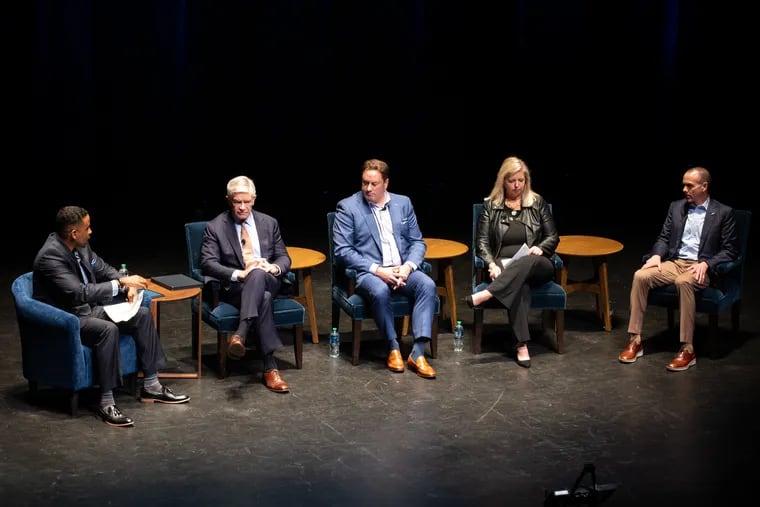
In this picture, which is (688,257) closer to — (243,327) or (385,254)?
(385,254)

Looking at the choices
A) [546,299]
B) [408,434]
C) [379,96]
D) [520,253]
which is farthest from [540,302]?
[379,96]

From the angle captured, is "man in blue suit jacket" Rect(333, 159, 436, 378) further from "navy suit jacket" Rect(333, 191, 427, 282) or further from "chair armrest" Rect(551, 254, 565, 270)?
"chair armrest" Rect(551, 254, 565, 270)

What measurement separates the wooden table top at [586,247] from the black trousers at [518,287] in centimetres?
58

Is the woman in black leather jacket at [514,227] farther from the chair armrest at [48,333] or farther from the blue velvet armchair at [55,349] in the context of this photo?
the chair armrest at [48,333]

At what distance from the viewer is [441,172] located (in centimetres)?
1405

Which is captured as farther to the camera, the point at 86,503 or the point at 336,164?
the point at 336,164

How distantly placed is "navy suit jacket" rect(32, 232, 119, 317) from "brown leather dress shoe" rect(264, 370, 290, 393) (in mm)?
1048

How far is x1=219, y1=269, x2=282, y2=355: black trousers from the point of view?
21.7ft

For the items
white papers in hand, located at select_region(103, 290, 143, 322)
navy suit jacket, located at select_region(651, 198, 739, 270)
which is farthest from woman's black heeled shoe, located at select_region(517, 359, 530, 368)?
white papers in hand, located at select_region(103, 290, 143, 322)

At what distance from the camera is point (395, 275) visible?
705cm

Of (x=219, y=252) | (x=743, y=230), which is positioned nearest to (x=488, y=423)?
(x=219, y=252)

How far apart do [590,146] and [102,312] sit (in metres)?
9.26

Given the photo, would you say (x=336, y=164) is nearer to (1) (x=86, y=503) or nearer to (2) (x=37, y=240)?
(2) (x=37, y=240)

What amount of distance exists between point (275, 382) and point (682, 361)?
255 centimetres
